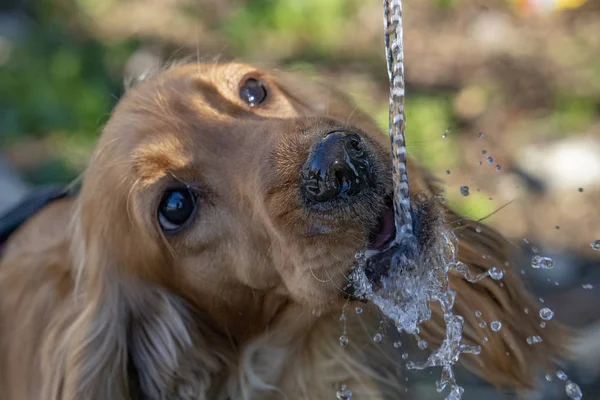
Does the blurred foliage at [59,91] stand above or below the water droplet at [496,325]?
above

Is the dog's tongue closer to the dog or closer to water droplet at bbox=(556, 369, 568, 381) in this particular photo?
the dog

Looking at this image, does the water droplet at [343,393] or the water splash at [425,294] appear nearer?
the water splash at [425,294]

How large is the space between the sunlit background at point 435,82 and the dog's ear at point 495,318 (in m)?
0.27

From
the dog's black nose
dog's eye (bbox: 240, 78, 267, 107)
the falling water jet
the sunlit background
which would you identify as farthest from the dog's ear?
dog's eye (bbox: 240, 78, 267, 107)

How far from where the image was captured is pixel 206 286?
2.62m

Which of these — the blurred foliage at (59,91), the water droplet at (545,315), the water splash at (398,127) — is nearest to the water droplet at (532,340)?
the water droplet at (545,315)

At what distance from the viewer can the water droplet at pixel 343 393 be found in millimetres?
2791

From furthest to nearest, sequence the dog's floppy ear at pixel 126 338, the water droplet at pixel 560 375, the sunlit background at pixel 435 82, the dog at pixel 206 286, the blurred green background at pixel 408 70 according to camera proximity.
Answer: the blurred green background at pixel 408 70
the sunlit background at pixel 435 82
the water droplet at pixel 560 375
the dog's floppy ear at pixel 126 338
the dog at pixel 206 286

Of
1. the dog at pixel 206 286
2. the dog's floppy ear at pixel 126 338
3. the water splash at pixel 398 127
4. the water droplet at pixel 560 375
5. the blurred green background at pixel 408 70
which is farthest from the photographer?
the blurred green background at pixel 408 70

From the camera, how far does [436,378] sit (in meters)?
2.85

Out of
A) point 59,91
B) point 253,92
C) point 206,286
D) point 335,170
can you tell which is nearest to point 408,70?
point 253,92

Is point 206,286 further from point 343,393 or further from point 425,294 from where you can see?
point 425,294

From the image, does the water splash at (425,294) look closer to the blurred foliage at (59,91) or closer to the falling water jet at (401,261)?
the falling water jet at (401,261)

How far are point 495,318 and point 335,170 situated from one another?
1056mm
